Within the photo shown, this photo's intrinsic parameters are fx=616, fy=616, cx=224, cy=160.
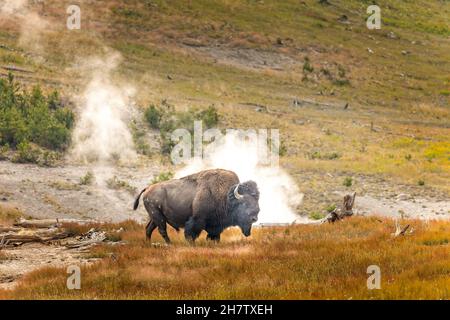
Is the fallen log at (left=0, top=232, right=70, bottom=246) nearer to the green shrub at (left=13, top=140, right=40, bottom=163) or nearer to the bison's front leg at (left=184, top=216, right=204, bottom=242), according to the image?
the bison's front leg at (left=184, top=216, right=204, bottom=242)

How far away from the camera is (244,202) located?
14.7 m

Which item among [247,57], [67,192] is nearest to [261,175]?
[67,192]

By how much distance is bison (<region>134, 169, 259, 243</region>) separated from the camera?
48.5ft

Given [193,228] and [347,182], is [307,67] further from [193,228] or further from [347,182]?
[193,228]

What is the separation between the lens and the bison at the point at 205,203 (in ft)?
48.5

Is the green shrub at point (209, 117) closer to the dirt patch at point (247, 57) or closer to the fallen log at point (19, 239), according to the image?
the dirt patch at point (247, 57)

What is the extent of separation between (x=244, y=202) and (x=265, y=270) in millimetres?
3349

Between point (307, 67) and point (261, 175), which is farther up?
point (307, 67)

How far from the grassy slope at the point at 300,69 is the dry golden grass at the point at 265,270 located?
20.9m

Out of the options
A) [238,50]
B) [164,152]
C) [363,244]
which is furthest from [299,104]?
[363,244]

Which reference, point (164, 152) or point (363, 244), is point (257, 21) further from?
point (363, 244)

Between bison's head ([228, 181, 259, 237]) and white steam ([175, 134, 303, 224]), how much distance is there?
32.0 ft

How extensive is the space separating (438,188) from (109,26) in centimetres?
4765
